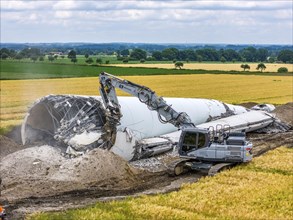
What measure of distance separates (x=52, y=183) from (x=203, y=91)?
36.2 meters

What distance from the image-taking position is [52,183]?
19.4 meters

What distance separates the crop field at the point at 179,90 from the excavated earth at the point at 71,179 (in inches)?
554

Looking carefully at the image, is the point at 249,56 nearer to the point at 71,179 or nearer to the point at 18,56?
the point at 18,56

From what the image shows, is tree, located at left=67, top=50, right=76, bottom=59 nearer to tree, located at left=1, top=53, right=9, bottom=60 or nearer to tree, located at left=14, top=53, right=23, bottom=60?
tree, located at left=14, top=53, right=23, bottom=60

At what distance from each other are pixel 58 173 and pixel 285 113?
72.2 ft

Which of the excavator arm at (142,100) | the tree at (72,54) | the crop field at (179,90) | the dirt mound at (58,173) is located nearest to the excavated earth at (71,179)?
the dirt mound at (58,173)

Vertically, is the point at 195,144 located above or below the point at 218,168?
above

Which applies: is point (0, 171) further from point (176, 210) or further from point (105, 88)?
point (176, 210)

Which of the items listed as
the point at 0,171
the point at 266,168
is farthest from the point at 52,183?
the point at 266,168

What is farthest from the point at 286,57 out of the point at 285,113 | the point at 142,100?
the point at 142,100

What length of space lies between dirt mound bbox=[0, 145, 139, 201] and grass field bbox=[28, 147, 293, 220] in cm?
255

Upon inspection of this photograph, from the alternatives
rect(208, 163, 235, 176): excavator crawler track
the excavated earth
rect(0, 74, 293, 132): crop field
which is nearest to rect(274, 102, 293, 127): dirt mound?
rect(0, 74, 293, 132): crop field

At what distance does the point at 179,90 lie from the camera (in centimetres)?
5425

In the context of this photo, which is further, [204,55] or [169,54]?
[204,55]
